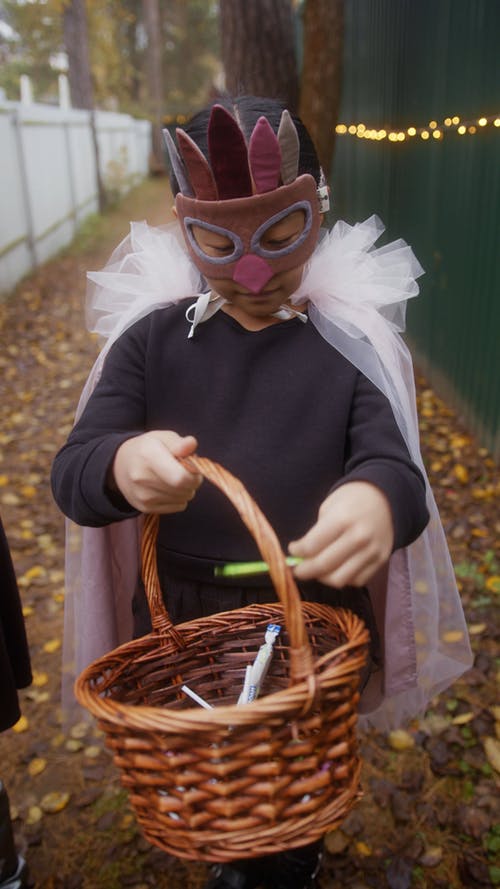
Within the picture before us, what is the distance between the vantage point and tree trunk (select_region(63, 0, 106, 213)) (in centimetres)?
1449

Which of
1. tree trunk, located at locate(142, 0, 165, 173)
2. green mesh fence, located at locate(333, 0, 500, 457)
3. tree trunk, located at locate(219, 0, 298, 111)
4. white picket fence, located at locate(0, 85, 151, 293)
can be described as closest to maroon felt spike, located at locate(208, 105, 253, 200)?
green mesh fence, located at locate(333, 0, 500, 457)

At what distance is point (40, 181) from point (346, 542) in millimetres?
10362

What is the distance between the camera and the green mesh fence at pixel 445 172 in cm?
408

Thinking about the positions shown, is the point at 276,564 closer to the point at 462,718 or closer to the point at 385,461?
the point at 385,461

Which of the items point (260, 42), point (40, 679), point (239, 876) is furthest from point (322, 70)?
point (239, 876)

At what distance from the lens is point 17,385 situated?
6004 millimetres

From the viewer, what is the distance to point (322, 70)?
447cm

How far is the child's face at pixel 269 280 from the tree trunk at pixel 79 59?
13.6 m

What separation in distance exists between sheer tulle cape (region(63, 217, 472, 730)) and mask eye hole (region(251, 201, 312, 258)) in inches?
8.0

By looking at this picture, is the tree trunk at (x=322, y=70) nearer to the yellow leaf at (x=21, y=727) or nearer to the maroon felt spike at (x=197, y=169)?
the maroon felt spike at (x=197, y=169)

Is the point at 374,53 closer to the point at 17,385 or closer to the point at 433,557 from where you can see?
the point at 17,385

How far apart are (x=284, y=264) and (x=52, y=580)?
8.51 feet

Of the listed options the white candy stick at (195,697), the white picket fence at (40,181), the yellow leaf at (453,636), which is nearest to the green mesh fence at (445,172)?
the yellow leaf at (453,636)

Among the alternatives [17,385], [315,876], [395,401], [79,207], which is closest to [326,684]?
[395,401]
